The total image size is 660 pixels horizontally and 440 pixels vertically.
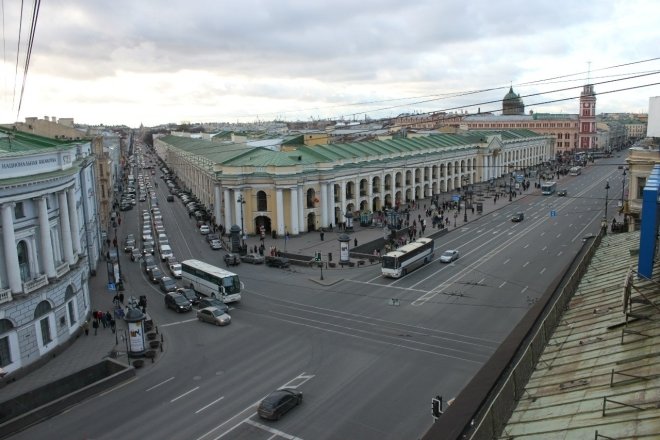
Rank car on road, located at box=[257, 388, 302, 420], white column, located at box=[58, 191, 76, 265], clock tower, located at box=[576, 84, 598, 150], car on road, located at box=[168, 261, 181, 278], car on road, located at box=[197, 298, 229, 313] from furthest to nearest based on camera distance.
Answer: clock tower, located at box=[576, 84, 598, 150] → car on road, located at box=[168, 261, 181, 278] → car on road, located at box=[197, 298, 229, 313] → white column, located at box=[58, 191, 76, 265] → car on road, located at box=[257, 388, 302, 420]

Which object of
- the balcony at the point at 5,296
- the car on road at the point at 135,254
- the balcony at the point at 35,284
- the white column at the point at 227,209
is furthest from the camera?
the white column at the point at 227,209

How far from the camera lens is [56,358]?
90.6ft

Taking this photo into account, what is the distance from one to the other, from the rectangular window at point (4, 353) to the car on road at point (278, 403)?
514 inches

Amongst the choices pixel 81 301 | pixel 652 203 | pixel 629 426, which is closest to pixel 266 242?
pixel 81 301

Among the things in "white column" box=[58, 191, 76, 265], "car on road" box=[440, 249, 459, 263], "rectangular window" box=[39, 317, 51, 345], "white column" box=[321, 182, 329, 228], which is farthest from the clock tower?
"rectangular window" box=[39, 317, 51, 345]

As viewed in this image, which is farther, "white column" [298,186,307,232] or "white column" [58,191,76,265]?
"white column" [298,186,307,232]

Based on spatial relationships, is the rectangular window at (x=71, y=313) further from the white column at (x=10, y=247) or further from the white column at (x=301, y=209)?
the white column at (x=301, y=209)

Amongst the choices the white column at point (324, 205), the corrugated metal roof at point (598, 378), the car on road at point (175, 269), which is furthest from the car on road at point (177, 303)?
the white column at point (324, 205)

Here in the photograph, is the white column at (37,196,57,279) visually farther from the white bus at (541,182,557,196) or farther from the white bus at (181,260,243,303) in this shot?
the white bus at (541,182,557,196)

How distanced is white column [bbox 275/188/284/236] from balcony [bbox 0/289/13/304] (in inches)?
1329

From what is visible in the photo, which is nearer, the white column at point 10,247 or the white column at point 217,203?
the white column at point 10,247

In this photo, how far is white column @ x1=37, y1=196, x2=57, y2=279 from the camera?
27859mm

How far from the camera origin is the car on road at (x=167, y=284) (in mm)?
38031

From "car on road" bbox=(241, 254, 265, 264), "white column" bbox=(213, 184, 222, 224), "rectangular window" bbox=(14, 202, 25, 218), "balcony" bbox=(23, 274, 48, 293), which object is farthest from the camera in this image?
"white column" bbox=(213, 184, 222, 224)
